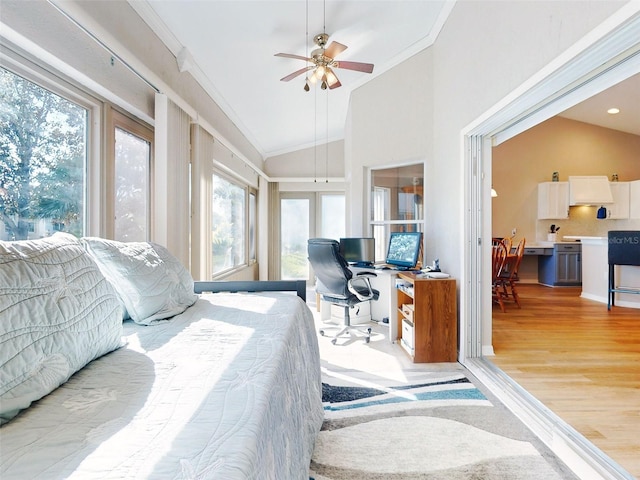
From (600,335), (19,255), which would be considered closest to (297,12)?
(19,255)

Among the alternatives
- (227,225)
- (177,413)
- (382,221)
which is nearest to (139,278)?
(177,413)

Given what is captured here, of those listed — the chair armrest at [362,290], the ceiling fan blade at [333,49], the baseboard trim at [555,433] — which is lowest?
the baseboard trim at [555,433]

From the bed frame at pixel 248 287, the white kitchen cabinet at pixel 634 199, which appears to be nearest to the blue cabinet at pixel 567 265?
the white kitchen cabinet at pixel 634 199

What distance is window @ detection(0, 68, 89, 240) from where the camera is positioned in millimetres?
1481

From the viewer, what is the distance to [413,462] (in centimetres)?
150

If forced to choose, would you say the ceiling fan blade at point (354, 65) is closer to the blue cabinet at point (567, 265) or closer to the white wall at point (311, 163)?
the white wall at point (311, 163)

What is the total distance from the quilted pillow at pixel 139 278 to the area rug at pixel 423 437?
103 centimetres

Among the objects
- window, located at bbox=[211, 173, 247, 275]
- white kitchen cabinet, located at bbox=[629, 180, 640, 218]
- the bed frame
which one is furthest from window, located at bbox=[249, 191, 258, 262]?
white kitchen cabinet, located at bbox=[629, 180, 640, 218]

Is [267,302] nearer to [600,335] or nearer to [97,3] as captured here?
[97,3]

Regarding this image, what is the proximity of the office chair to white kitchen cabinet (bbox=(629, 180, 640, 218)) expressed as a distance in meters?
5.96

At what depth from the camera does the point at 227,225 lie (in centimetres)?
479

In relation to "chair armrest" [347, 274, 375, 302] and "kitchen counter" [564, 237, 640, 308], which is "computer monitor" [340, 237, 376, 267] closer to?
"chair armrest" [347, 274, 375, 302]

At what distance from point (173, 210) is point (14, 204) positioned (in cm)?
105

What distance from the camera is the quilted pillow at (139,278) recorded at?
1.40 metres
